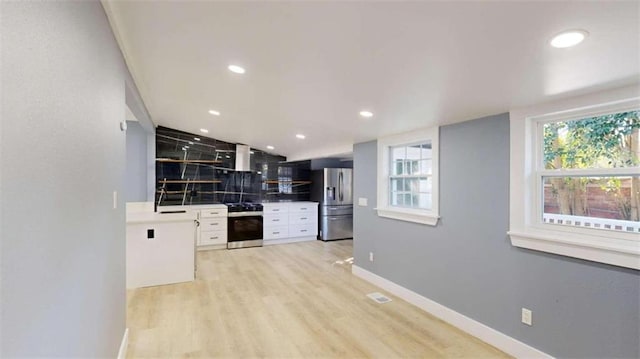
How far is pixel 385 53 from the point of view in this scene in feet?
5.90

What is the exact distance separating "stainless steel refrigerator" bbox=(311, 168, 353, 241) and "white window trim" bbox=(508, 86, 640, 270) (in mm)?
4668

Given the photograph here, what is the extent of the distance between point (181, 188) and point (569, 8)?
262 inches

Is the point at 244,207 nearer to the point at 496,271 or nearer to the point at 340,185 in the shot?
the point at 340,185

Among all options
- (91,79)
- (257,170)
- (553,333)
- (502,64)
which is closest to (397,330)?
(553,333)

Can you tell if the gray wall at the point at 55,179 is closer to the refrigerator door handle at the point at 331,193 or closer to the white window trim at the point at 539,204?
the white window trim at the point at 539,204

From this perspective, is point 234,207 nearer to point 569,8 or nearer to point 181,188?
point 181,188

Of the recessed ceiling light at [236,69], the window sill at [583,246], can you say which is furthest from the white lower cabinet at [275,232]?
the window sill at [583,246]

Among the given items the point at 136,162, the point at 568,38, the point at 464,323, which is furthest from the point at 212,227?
the point at 568,38

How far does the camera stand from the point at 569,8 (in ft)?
3.98

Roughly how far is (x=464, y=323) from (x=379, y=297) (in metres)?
1.02

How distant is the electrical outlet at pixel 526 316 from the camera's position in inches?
95.0

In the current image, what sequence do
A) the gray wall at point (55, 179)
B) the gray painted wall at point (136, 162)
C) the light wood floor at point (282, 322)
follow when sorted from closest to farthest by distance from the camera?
the gray wall at point (55, 179), the light wood floor at point (282, 322), the gray painted wall at point (136, 162)

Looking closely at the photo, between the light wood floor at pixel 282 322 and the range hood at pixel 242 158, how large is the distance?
284cm

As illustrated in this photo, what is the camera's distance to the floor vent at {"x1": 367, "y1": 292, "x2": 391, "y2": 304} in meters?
3.59
